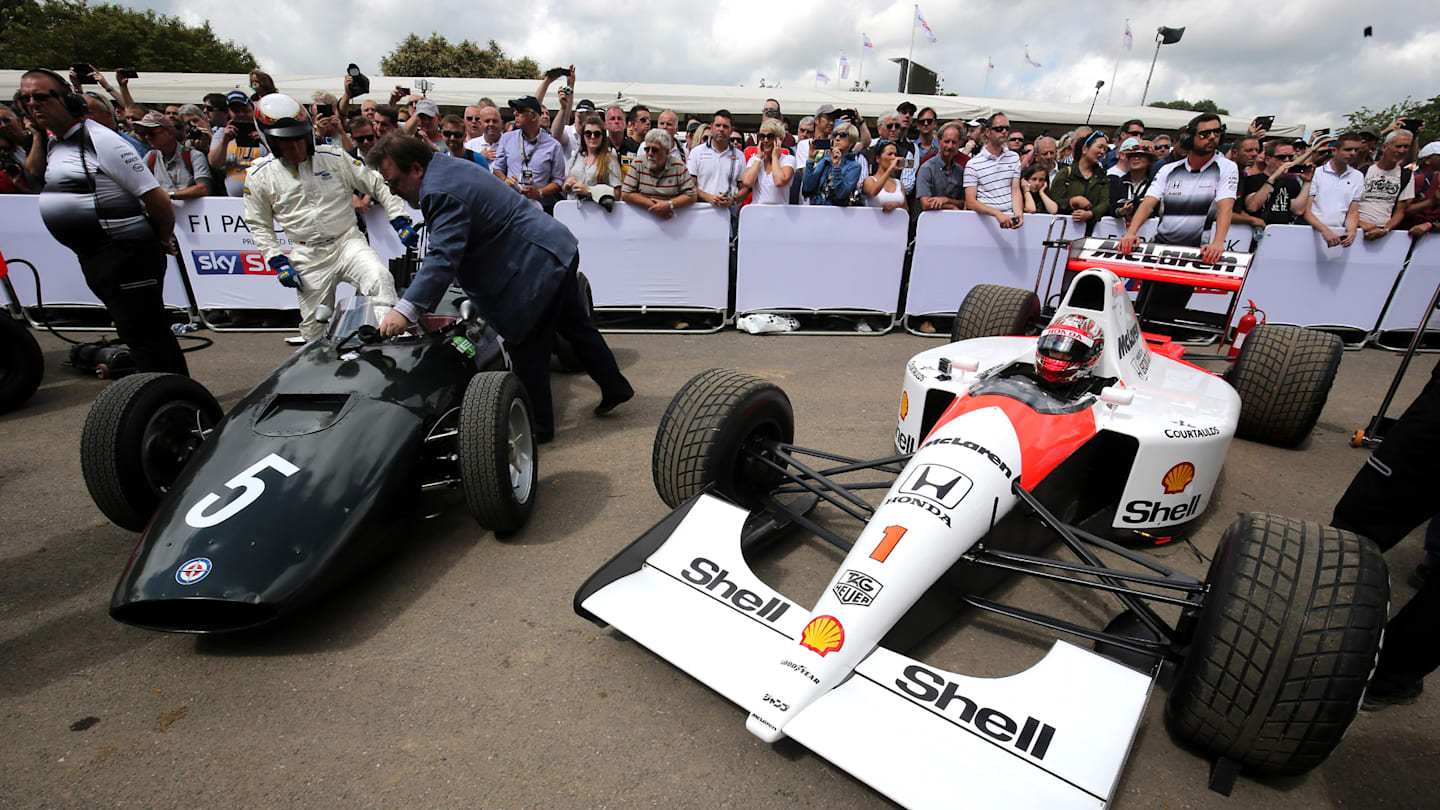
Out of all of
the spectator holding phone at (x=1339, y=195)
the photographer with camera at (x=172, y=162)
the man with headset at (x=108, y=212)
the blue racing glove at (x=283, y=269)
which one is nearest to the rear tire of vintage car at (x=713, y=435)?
the blue racing glove at (x=283, y=269)

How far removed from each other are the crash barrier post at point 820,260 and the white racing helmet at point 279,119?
376cm

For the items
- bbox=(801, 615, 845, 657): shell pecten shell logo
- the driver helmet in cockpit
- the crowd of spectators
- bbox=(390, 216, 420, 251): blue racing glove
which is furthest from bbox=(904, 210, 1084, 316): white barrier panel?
bbox=(801, 615, 845, 657): shell pecten shell logo

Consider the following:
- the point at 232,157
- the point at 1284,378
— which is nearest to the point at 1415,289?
the point at 1284,378

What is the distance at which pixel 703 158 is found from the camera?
703 cm

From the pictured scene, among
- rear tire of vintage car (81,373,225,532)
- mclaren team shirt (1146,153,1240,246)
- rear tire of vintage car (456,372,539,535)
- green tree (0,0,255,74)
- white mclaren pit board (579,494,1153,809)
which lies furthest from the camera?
green tree (0,0,255,74)

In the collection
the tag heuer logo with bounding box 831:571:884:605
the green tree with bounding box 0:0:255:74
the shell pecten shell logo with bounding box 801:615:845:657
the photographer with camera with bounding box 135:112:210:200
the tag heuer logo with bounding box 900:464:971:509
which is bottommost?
the shell pecten shell logo with bounding box 801:615:845:657

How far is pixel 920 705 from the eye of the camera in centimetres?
180

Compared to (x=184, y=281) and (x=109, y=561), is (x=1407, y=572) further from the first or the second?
(x=184, y=281)

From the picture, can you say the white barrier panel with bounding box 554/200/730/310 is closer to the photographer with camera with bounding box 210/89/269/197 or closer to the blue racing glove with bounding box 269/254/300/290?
the blue racing glove with bounding box 269/254/300/290

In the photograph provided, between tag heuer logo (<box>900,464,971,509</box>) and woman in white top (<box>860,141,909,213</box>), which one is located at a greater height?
woman in white top (<box>860,141,909,213</box>)

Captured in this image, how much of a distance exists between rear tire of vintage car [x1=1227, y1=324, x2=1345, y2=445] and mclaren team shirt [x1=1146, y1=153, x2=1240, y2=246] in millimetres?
1521

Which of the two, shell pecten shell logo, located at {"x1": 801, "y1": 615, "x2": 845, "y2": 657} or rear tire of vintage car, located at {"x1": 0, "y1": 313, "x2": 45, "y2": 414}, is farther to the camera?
rear tire of vintage car, located at {"x1": 0, "y1": 313, "x2": 45, "y2": 414}

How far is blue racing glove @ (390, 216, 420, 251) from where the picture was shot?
4.12m

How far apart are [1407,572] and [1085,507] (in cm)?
173
